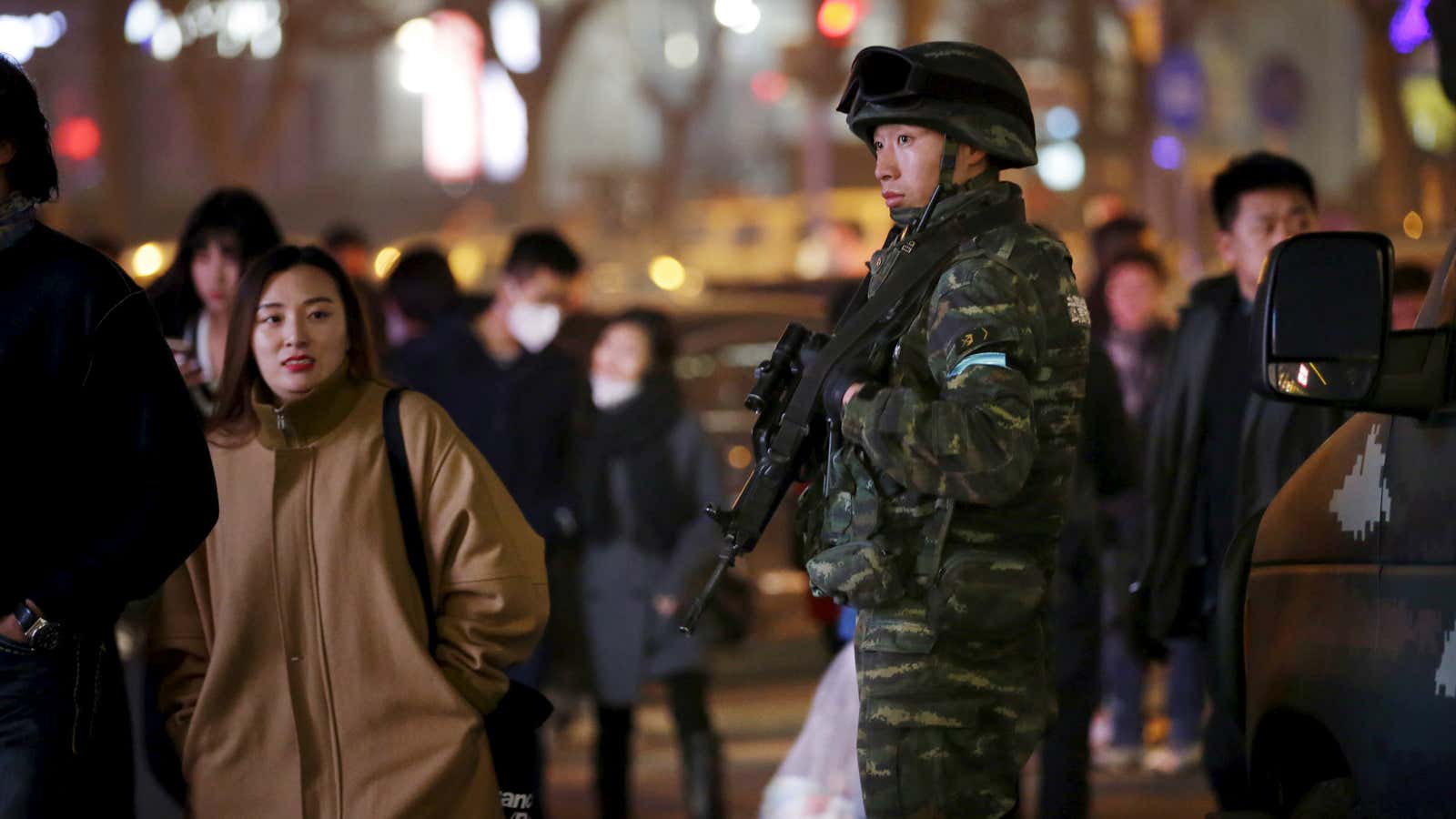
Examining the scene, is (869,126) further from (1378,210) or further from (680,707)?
(1378,210)

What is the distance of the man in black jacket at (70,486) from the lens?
3740 millimetres

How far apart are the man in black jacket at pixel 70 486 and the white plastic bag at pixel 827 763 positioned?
2.38 meters

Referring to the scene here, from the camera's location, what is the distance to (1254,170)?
6129mm

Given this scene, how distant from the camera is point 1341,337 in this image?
3.28 meters

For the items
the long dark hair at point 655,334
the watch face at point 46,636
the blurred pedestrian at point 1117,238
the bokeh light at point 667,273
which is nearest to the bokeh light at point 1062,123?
the bokeh light at point 667,273

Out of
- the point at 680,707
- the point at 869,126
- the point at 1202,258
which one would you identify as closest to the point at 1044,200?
the point at 1202,258

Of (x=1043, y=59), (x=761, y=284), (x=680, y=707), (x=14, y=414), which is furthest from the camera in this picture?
(x=1043, y=59)

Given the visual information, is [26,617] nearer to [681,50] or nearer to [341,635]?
[341,635]

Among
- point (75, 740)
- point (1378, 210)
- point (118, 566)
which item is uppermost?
point (1378, 210)

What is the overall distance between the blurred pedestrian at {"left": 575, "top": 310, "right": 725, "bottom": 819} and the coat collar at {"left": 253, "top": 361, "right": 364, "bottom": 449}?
3111 mm

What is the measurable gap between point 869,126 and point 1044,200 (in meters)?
29.8

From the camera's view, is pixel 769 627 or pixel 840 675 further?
pixel 769 627

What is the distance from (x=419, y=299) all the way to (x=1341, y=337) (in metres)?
5.03

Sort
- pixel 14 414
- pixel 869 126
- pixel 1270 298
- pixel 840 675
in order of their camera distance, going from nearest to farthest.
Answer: pixel 1270 298
pixel 14 414
pixel 869 126
pixel 840 675
